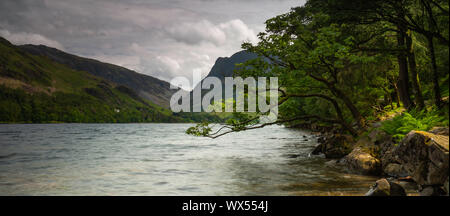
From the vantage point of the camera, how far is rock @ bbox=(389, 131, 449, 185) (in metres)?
7.50

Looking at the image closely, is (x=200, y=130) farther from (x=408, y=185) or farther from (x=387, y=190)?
(x=387, y=190)

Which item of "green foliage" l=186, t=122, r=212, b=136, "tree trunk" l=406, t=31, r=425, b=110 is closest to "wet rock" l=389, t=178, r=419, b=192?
"tree trunk" l=406, t=31, r=425, b=110

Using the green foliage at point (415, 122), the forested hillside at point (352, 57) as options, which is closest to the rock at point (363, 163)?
the green foliage at point (415, 122)

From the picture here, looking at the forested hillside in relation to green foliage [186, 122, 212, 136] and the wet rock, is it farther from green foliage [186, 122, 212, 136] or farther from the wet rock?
the wet rock

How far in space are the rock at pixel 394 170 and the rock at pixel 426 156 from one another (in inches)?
195

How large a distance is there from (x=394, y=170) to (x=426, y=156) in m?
6.94

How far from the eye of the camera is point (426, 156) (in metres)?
8.14

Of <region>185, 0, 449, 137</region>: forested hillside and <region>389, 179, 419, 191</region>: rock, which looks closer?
<region>389, 179, 419, 191</region>: rock

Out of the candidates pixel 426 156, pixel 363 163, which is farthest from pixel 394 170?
pixel 426 156

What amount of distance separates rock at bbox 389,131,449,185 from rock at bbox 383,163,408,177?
16.3 feet

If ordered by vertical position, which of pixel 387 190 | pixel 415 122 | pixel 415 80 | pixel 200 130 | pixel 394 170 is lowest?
pixel 394 170

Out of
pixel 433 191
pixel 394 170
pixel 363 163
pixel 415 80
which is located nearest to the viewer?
pixel 433 191
